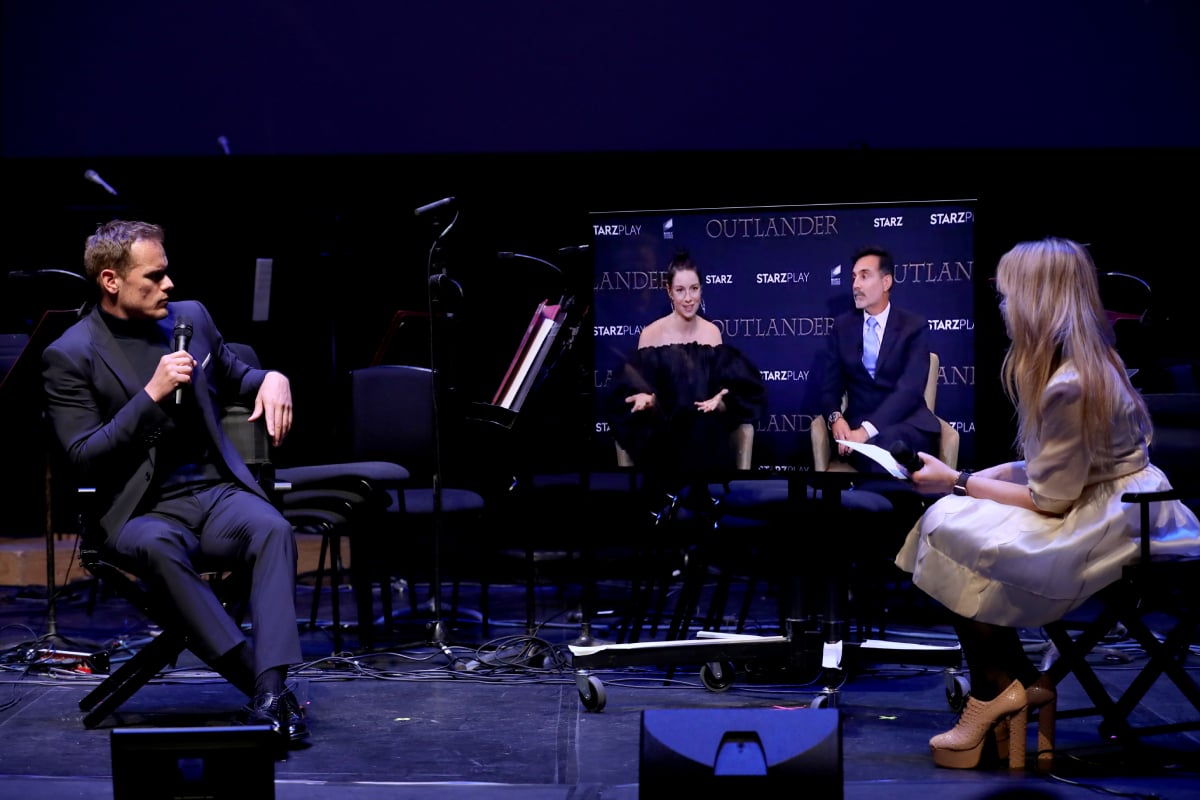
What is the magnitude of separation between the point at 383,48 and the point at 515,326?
1.58m

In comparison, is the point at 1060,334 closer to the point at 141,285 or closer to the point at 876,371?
the point at 876,371

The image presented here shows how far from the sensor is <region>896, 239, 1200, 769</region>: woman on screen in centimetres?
303

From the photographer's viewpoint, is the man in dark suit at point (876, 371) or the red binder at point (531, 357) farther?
the red binder at point (531, 357)

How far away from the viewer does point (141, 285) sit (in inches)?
149

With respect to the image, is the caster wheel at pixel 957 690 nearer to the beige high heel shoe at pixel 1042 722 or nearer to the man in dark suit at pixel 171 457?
the beige high heel shoe at pixel 1042 722

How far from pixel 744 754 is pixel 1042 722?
122cm

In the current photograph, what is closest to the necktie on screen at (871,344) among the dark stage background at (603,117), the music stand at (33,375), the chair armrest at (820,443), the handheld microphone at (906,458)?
the chair armrest at (820,443)

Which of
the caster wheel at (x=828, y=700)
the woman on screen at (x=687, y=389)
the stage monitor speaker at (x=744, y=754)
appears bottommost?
the caster wheel at (x=828, y=700)

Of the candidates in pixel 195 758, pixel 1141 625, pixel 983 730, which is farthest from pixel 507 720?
pixel 1141 625

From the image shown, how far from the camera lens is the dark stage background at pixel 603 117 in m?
6.32

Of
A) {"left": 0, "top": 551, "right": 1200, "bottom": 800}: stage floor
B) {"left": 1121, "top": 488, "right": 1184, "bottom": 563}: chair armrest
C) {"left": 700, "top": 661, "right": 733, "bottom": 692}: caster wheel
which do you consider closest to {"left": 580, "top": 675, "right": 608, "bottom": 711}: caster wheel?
{"left": 0, "top": 551, "right": 1200, "bottom": 800}: stage floor

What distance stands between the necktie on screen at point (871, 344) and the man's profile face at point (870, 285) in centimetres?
4

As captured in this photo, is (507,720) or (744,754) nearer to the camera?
(744,754)

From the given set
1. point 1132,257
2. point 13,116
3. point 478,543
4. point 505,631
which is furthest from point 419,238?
point 1132,257
